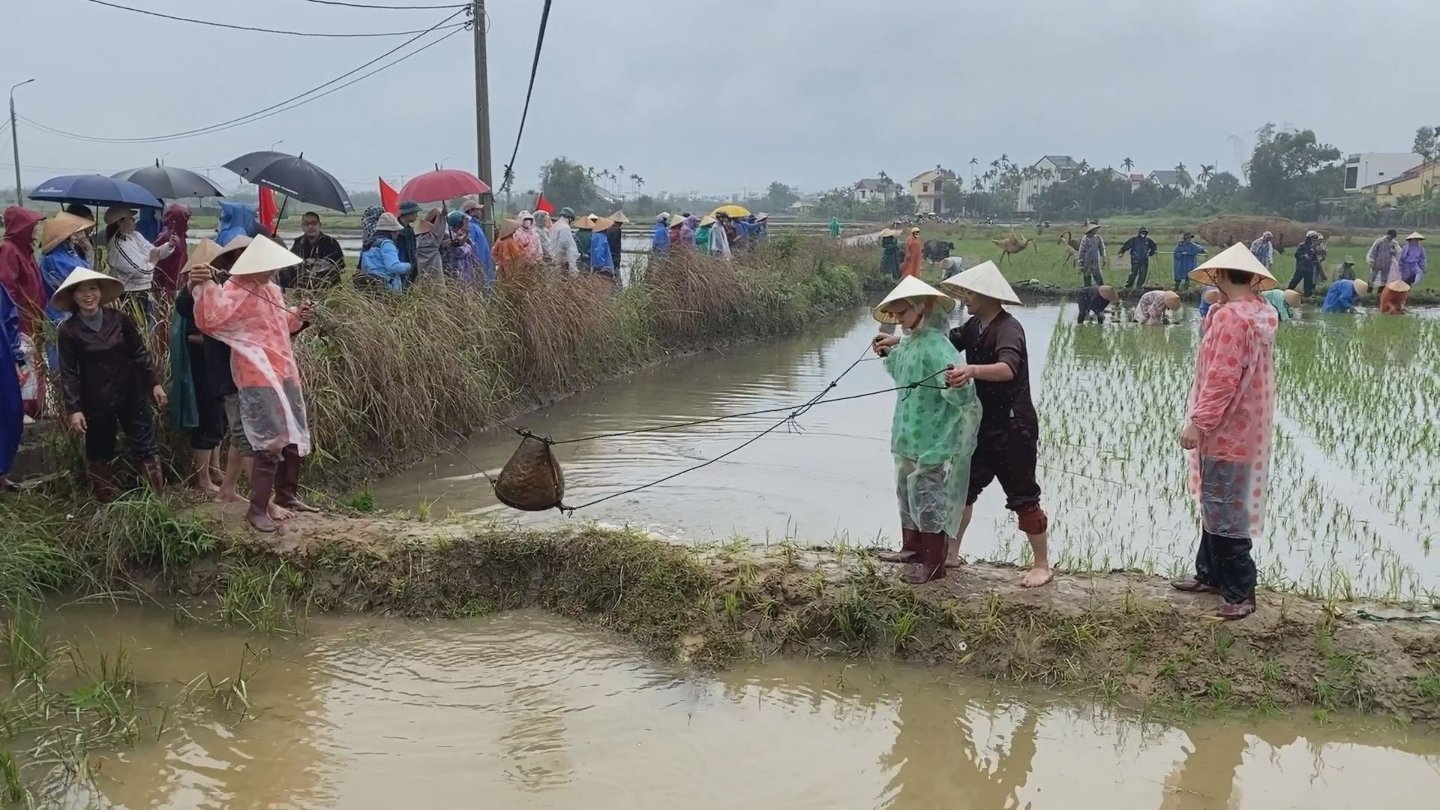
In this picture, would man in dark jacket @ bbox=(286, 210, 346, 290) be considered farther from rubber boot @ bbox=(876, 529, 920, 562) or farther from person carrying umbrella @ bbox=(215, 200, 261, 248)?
rubber boot @ bbox=(876, 529, 920, 562)

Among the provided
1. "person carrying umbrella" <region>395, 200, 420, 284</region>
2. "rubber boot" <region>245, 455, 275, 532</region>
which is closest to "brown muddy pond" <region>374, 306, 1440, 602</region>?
"rubber boot" <region>245, 455, 275, 532</region>

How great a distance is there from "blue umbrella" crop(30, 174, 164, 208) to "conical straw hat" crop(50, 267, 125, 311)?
1471mm

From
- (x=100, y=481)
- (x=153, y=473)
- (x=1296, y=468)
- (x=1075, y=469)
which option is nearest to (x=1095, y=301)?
(x=1296, y=468)

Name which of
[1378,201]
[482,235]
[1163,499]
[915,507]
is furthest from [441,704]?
[1378,201]

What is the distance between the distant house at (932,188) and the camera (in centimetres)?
7612

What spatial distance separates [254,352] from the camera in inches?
200

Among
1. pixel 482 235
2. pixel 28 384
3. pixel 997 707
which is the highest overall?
pixel 482 235

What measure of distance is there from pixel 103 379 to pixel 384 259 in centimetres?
340

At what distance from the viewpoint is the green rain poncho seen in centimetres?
430

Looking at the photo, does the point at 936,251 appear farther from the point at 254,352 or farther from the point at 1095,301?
the point at 254,352

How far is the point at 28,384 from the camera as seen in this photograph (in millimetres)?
5703

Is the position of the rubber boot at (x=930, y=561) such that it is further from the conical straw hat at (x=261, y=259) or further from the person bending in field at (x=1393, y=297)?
the person bending in field at (x=1393, y=297)

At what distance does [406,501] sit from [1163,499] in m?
4.67

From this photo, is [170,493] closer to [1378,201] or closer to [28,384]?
[28,384]
